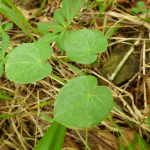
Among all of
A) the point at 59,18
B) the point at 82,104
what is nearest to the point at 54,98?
the point at 82,104

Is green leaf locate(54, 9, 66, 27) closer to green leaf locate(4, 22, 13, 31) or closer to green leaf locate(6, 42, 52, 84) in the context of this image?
green leaf locate(6, 42, 52, 84)

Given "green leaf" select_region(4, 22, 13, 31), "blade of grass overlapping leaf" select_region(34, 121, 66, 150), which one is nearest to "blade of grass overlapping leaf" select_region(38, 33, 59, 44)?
"green leaf" select_region(4, 22, 13, 31)

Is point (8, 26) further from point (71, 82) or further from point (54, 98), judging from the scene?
point (71, 82)

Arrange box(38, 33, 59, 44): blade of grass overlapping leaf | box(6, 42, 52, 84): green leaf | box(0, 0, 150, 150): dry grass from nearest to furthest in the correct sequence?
1. box(6, 42, 52, 84): green leaf
2. box(0, 0, 150, 150): dry grass
3. box(38, 33, 59, 44): blade of grass overlapping leaf

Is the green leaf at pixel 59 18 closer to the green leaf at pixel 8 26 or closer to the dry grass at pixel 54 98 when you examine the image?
the dry grass at pixel 54 98

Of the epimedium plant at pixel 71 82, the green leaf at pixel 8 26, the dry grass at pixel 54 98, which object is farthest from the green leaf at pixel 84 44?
the green leaf at pixel 8 26

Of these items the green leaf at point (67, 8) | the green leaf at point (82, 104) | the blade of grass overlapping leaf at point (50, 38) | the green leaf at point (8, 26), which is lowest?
the green leaf at point (82, 104)

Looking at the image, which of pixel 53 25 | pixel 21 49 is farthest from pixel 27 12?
pixel 21 49
